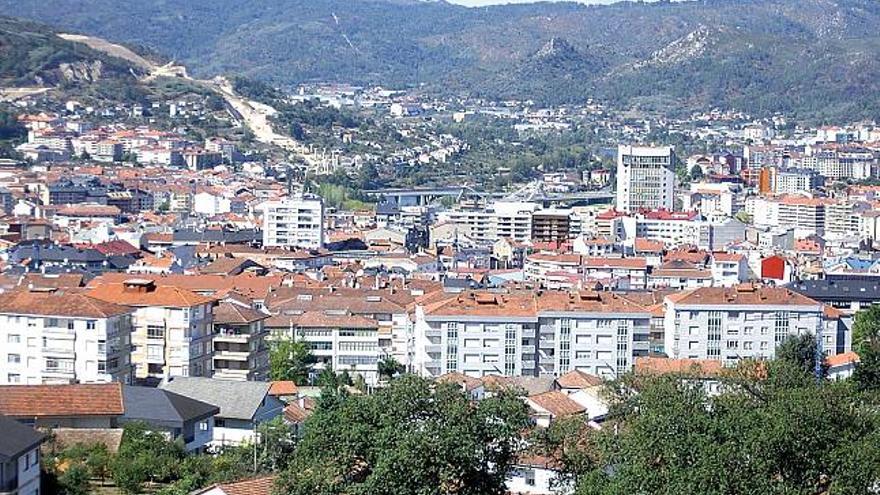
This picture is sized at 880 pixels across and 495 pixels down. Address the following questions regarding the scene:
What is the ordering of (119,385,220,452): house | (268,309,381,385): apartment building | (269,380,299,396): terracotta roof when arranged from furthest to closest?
(268,309,381,385): apartment building
(269,380,299,396): terracotta roof
(119,385,220,452): house

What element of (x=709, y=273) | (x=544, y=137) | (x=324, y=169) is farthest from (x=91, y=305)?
(x=544, y=137)

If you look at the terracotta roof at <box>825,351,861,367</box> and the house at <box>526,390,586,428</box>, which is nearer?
the house at <box>526,390,586,428</box>

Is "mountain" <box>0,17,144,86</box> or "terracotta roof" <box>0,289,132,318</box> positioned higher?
"mountain" <box>0,17,144,86</box>

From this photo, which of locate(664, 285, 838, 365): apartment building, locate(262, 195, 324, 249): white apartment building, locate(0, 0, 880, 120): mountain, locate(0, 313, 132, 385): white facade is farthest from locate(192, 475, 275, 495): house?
locate(0, 0, 880, 120): mountain

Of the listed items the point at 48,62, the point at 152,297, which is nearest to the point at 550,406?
the point at 152,297

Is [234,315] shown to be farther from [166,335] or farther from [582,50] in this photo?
[582,50]

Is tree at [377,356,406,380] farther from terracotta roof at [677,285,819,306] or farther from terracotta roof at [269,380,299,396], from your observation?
terracotta roof at [677,285,819,306]
